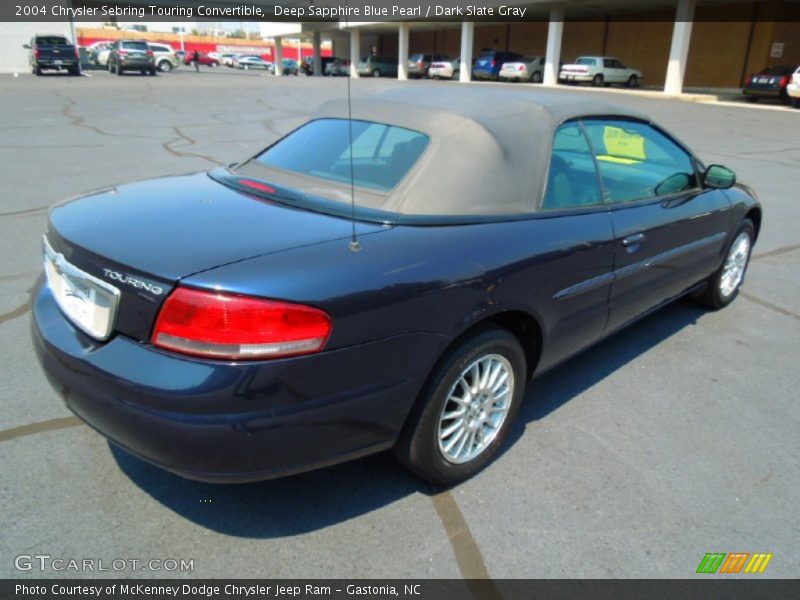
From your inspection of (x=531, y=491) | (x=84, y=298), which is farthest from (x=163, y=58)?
(x=531, y=491)

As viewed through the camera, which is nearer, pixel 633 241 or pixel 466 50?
pixel 633 241

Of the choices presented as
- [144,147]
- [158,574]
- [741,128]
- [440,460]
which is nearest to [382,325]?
[440,460]

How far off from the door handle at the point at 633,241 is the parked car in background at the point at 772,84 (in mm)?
25788

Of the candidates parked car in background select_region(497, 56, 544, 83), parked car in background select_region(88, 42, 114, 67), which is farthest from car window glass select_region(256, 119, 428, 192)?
parked car in background select_region(88, 42, 114, 67)

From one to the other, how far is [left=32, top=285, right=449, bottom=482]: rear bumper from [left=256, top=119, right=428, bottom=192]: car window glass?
34.9 inches

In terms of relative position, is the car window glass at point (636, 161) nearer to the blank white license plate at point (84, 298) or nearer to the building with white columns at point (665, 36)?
the blank white license plate at point (84, 298)

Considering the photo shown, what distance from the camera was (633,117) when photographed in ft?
11.8

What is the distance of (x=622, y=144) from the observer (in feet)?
11.7

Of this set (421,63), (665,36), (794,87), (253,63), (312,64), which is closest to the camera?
(794,87)

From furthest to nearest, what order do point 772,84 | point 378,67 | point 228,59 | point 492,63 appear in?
point 228,59, point 378,67, point 492,63, point 772,84

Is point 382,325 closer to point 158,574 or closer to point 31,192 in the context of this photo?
point 158,574

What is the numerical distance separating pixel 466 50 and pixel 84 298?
38851mm

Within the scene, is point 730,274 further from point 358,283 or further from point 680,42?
point 680,42

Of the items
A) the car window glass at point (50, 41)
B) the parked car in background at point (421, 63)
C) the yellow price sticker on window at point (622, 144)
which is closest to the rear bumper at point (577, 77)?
the parked car in background at point (421, 63)
